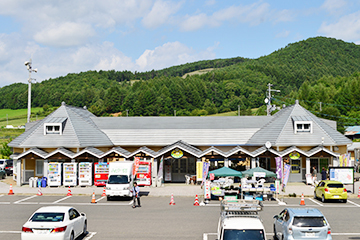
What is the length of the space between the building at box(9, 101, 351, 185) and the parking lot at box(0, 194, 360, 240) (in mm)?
8222

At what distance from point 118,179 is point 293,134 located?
20.1 metres

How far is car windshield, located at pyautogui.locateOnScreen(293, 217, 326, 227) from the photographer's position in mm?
14211

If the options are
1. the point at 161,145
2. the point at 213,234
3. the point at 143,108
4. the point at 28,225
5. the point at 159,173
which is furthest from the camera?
the point at 143,108

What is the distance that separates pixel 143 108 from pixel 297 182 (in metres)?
98.6

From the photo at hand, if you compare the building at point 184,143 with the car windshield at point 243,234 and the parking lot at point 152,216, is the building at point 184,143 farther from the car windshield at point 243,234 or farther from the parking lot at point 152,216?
the car windshield at point 243,234

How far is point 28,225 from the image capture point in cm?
1471

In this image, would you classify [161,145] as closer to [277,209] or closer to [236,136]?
[236,136]

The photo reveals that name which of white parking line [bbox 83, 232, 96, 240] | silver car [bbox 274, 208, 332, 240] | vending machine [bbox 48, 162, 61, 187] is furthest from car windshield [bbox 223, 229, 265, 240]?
vending machine [bbox 48, 162, 61, 187]

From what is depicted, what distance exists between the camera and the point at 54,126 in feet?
133

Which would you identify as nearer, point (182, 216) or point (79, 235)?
point (79, 235)

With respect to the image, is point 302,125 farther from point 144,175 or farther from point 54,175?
point 54,175

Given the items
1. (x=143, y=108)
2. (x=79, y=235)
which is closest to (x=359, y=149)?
(x=79, y=235)

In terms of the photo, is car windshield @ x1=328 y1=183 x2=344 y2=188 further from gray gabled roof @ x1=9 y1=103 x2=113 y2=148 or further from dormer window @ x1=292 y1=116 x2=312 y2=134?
gray gabled roof @ x1=9 y1=103 x2=113 y2=148

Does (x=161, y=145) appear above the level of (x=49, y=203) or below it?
above
